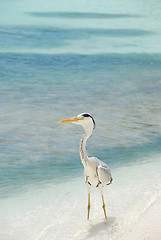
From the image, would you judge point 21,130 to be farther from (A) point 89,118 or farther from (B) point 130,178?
(A) point 89,118

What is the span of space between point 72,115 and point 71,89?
1321 mm

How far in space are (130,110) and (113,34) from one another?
5507 millimetres

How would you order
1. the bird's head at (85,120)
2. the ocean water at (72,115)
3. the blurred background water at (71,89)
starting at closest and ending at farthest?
the bird's head at (85,120), the ocean water at (72,115), the blurred background water at (71,89)

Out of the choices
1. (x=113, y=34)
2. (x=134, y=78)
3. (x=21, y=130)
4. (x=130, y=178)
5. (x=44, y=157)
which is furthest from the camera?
(x=113, y=34)

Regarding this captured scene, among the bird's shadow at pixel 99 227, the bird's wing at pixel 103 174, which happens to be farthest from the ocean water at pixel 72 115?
the bird's wing at pixel 103 174

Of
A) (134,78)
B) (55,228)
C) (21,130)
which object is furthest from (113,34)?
(55,228)

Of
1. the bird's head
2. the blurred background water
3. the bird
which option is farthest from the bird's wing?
the blurred background water

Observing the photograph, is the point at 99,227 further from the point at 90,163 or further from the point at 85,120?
the point at 85,120

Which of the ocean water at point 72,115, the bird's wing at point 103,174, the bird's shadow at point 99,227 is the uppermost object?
the ocean water at point 72,115

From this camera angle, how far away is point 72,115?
23.2 feet

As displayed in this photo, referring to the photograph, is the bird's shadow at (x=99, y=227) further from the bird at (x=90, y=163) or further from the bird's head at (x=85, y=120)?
the bird's head at (x=85, y=120)

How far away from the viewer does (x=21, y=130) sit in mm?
6383

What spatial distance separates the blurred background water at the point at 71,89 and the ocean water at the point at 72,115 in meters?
0.01

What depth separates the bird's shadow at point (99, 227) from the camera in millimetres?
3934
